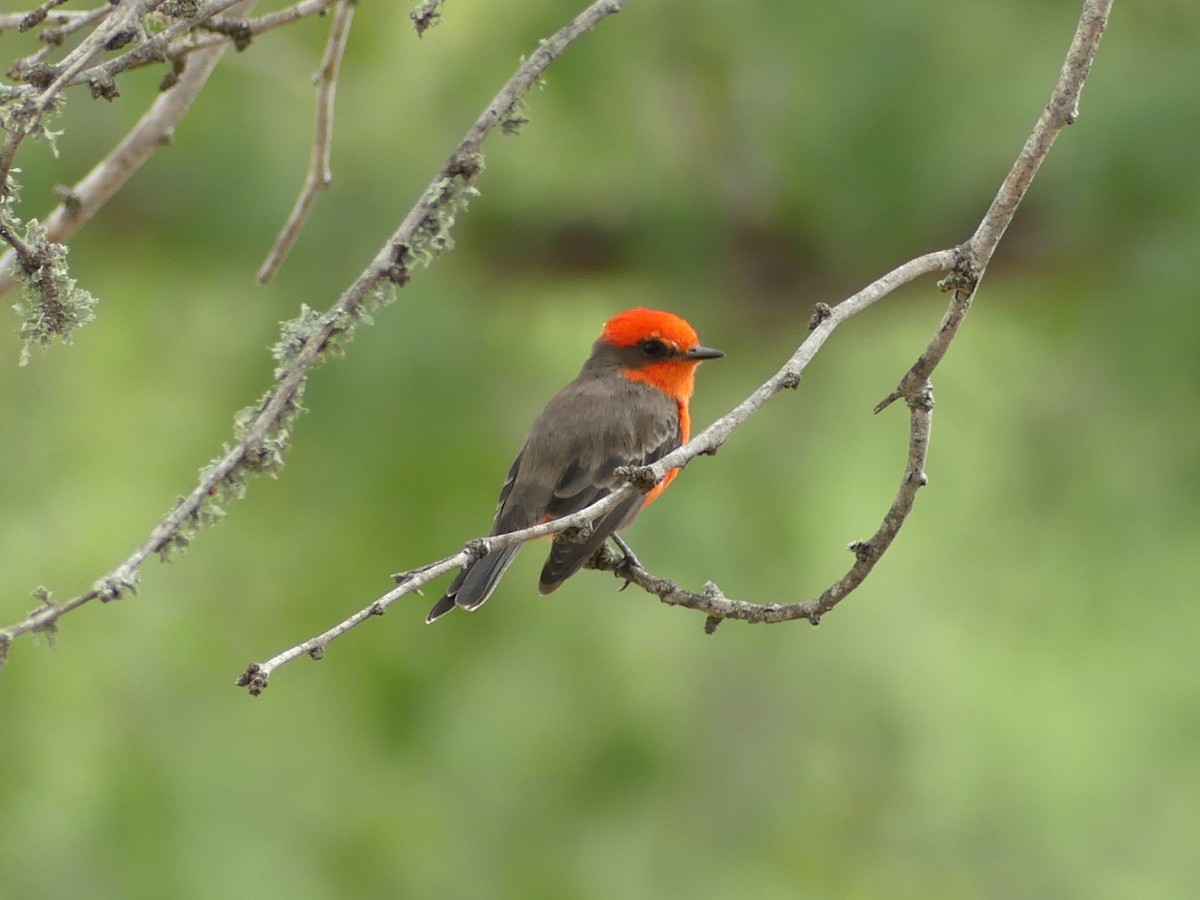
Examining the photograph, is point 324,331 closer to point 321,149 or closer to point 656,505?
point 321,149

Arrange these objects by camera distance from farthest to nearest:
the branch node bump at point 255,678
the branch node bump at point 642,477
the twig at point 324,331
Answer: the branch node bump at point 642,477 → the twig at point 324,331 → the branch node bump at point 255,678

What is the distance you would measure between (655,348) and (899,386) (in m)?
3.03

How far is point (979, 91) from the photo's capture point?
6.93m

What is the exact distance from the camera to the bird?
15.8ft

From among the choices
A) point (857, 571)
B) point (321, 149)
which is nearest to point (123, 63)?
point (321, 149)

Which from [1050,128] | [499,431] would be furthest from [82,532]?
[1050,128]

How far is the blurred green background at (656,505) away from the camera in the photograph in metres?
7.04

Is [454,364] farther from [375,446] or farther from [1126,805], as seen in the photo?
[1126,805]

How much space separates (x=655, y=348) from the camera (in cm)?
595

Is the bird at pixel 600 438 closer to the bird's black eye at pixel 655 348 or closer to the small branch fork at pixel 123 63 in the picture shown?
the bird's black eye at pixel 655 348

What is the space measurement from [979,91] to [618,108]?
5.23ft

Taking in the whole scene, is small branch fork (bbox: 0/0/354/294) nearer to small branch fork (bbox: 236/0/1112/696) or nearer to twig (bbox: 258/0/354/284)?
twig (bbox: 258/0/354/284)

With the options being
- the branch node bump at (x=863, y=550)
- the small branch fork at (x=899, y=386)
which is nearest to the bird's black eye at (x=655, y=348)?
the small branch fork at (x=899, y=386)

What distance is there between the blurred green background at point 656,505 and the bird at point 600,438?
1.37 m
